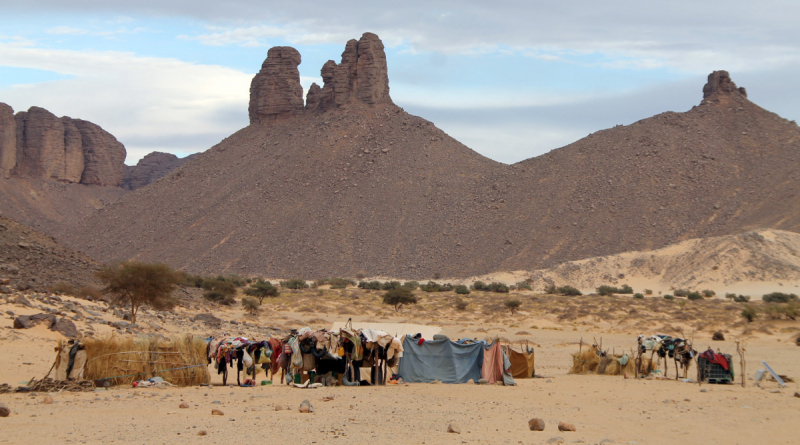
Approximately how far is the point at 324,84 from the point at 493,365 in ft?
295

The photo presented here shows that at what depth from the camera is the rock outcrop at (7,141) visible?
124062mm

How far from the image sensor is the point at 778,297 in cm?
4975

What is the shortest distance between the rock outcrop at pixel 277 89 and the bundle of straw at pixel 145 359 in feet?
301

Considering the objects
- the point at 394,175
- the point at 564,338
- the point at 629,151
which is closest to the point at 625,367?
the point at 564,338

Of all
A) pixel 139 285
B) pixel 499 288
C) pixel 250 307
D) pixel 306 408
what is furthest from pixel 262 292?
pixel 306 408

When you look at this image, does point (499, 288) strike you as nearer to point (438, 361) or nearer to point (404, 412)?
point (438, 361)

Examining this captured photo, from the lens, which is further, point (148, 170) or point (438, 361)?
point (148, 170)

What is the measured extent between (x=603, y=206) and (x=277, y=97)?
52528 mm

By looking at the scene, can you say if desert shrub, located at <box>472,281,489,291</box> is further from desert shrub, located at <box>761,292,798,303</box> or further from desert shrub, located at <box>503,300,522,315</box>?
desert shrub, located at <box>761,292,798,303</box>

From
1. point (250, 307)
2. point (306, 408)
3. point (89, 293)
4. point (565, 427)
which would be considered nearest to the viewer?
point (565, 427)

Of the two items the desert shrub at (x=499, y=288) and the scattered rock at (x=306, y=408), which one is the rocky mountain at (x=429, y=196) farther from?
the scattered rock at (x=306, y=408)

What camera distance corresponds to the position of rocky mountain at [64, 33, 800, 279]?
233 feet

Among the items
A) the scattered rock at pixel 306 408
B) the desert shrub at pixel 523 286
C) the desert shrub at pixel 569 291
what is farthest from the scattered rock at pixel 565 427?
the desert shrub at pixel 523 286

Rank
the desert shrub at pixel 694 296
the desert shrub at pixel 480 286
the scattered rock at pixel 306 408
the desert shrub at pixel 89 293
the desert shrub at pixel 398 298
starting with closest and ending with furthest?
the scattered rock at pixel 306 408
the desert shrub at pixel 89 293
the desert shrub at pixel 398 298
the desert shrub at pixel 694 296
the desert shrub at pixel 480 286
